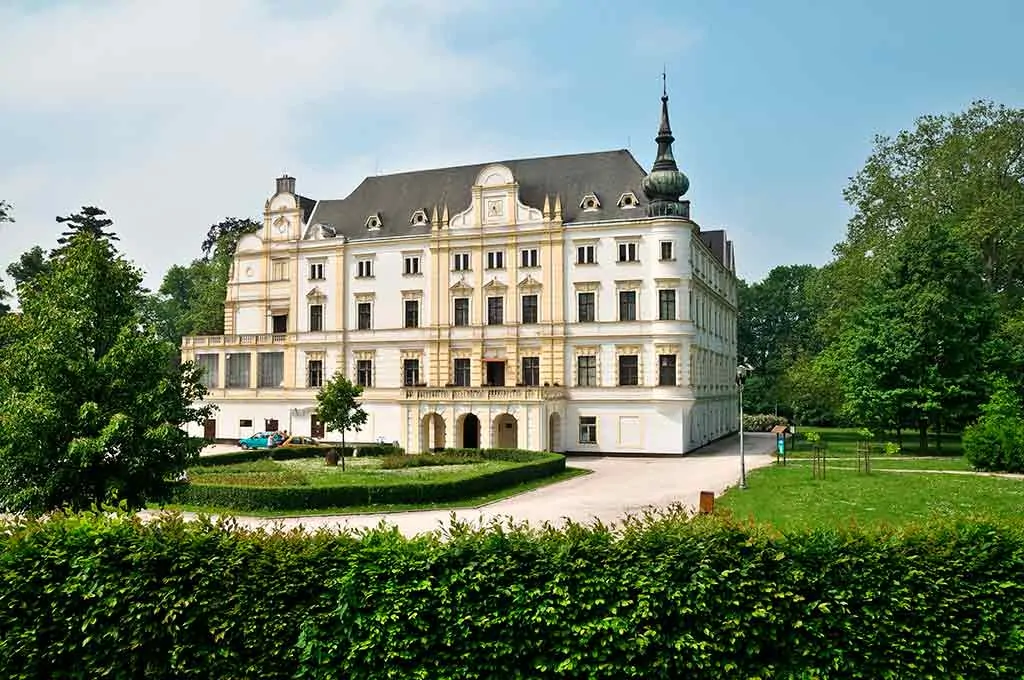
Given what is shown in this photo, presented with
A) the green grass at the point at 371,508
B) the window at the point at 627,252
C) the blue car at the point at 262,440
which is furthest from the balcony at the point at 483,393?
the green grass at the point at 371,508

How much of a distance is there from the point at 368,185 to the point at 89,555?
51.0 metres

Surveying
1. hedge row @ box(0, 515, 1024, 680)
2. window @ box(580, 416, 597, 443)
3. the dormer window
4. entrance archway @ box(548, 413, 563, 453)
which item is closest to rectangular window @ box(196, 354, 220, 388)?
entrance archway @ box(548, 413, 563, 453)

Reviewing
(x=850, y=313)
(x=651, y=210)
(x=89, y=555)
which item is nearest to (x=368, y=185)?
(x=651, y=210)

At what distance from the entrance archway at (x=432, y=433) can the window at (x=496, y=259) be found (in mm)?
10529

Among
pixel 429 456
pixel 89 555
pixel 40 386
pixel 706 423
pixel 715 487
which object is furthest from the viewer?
pixel 706 423

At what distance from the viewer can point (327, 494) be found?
84.0 ft

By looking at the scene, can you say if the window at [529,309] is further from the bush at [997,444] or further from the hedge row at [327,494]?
the bush at [997,444]

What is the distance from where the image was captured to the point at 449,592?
9617 mm

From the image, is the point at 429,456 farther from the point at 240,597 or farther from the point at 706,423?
the point at 240,597

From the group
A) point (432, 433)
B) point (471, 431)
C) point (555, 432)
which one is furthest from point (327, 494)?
point (555, 432)

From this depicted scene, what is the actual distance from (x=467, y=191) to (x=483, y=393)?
15.9 meters

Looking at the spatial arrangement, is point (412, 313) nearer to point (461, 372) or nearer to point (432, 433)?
point (461, 372)

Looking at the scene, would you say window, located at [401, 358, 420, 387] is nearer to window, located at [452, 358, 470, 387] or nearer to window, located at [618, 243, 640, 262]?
window, located at [452, 358, 470, 387]

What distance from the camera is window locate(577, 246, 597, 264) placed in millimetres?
49094
